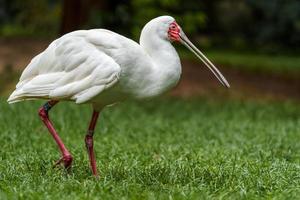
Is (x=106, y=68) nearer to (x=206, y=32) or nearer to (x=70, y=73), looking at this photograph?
(x=70, y=73)

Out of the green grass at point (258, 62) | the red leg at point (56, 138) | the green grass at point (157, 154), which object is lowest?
Result: the green grass at point (258, 62)

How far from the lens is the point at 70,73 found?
554cm

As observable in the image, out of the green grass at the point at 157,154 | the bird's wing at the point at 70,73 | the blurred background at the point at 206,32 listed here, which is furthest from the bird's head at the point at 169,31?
the blurred background at the point at 206,32

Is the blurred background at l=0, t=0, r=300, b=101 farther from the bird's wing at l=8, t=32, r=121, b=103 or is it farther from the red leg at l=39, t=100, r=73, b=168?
the bird's wing at l=8, t=32, r=121, b=103

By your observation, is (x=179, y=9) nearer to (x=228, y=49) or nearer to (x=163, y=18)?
(x=228, y=49)

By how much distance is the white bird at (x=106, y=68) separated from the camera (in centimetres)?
537

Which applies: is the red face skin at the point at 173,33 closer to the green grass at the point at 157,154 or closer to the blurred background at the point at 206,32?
the green grass at the point at 157,154

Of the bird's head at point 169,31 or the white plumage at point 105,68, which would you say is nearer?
the white plumage at point 105,68

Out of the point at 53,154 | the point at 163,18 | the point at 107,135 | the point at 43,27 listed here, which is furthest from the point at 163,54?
the point at 43,27

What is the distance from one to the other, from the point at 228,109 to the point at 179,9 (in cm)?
908

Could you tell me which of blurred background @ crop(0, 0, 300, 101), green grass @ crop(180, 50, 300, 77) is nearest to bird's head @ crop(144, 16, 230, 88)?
blurred background @ crop(0, 0, 300, 101)

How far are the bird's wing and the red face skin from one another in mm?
548

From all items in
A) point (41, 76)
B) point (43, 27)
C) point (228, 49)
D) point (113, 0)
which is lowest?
point (228, 49)

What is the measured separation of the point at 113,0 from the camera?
58.7 ft
